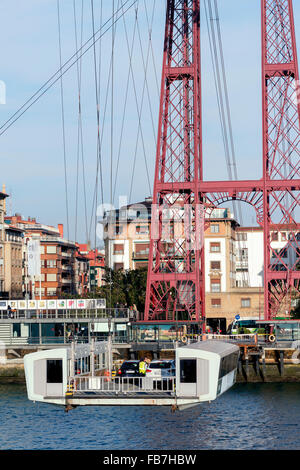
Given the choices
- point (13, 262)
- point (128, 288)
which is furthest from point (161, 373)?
point (13, 262)

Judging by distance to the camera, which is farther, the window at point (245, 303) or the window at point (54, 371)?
the window at point (245, 303)

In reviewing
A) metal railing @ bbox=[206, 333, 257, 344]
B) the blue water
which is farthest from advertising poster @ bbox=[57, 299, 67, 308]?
the blue water

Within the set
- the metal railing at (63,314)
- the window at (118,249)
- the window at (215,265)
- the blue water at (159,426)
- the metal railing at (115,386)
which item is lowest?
the blue water at (159,426)

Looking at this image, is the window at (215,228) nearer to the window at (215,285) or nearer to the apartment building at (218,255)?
the apartment building at (218,255)

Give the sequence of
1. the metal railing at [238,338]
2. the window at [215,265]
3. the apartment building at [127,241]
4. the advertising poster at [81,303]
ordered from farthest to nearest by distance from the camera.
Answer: the apartment building at [127,241], the window at [215,265], the advertising poster at [81,303], the metal railing at [238,338]

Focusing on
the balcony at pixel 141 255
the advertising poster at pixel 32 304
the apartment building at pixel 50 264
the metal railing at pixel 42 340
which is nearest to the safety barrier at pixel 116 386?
the metal railing at pixel 42 340

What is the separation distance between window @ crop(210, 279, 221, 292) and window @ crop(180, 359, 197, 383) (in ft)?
289

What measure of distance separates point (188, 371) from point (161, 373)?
26.1ft

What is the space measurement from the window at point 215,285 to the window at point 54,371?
88.1m

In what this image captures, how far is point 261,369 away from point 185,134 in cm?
2260

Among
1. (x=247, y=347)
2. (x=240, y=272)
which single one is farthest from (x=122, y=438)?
(x=240, y=272)

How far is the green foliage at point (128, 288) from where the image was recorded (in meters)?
114

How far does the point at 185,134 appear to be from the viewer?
276 feet
